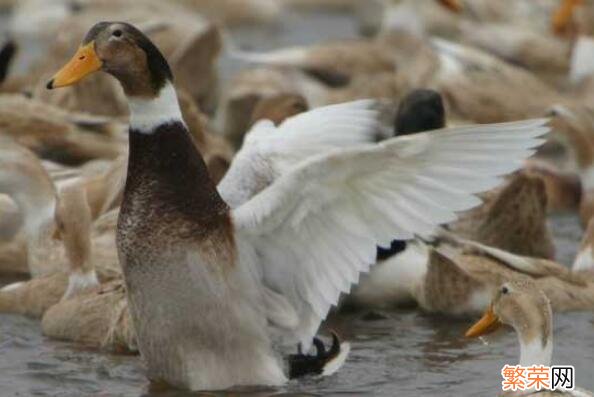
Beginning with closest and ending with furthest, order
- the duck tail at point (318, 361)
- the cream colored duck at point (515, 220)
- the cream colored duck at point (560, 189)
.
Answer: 1. the duck tail at point (318, 361)
2. the cream colored duck at point (515, 220)
3. the cream colored duck at point (560, 189)

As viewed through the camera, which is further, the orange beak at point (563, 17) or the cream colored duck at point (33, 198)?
the orange beak at point (563, 17)

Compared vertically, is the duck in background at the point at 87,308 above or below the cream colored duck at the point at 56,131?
below

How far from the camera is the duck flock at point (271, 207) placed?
9086mm

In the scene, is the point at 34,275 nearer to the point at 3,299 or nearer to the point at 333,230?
the point at 3,299

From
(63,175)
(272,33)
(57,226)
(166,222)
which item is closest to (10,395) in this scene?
(166,222)

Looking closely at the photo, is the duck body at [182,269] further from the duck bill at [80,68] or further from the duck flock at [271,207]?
the duck bill at [80,68]

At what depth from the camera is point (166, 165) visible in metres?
9.18

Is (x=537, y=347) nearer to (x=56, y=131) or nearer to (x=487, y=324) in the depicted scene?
(x=487, y=324)

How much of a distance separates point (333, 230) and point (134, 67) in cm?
107

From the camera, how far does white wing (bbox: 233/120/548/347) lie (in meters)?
8.95

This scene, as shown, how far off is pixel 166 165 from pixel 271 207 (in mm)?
470

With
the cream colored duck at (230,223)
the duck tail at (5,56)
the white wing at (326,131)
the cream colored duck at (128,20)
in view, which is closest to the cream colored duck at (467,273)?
the white wing at (326,131)

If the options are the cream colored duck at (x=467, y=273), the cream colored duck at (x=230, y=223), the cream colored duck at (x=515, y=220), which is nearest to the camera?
the cream colored duck at (x=230, y=223)

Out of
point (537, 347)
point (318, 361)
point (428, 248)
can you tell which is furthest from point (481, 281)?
point (537, 347)
